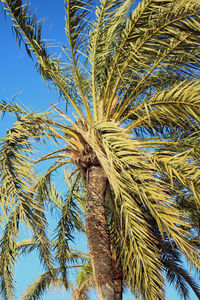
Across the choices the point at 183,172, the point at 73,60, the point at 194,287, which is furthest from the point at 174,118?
the point at 194,287

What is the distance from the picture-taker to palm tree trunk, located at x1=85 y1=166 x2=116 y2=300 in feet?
18.7

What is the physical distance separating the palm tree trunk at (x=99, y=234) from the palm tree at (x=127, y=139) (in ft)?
0.05

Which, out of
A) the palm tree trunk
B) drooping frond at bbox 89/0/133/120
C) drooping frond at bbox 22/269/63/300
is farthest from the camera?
drooping frond at bbox 22/269/63/300

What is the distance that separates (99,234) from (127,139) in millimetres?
1626

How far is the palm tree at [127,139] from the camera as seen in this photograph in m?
5.68

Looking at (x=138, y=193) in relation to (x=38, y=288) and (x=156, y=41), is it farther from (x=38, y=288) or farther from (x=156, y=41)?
(x=38, y=288)

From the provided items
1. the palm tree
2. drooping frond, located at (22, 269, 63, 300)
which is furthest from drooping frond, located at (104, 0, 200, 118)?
drooping frond, located at (22, 269, 63, 300)

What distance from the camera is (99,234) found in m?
6.07

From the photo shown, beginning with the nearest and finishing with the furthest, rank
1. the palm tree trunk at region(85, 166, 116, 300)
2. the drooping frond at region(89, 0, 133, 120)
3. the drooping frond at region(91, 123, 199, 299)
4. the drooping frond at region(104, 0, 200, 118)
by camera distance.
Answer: the drooping frond at region(91, 123, 199, 299) → the palm tree trunk at region(85, 166, 116, 300) → the drooping frond at region(104, 0, 200, 118) → the drooping frond at region(89, 0, 133, 120)

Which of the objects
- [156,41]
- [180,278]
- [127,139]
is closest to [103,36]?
[156,41]

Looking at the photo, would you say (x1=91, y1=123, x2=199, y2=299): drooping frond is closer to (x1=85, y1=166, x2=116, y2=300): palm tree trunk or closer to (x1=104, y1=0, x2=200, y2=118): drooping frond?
(x1=85, y1=166, x2=116, y2=300): palm tree trunk

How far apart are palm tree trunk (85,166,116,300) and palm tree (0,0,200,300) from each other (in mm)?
16

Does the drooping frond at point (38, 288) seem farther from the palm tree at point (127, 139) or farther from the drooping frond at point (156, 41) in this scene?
the drooping frond at point (156, 41)

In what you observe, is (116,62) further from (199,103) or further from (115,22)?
(199,103)
